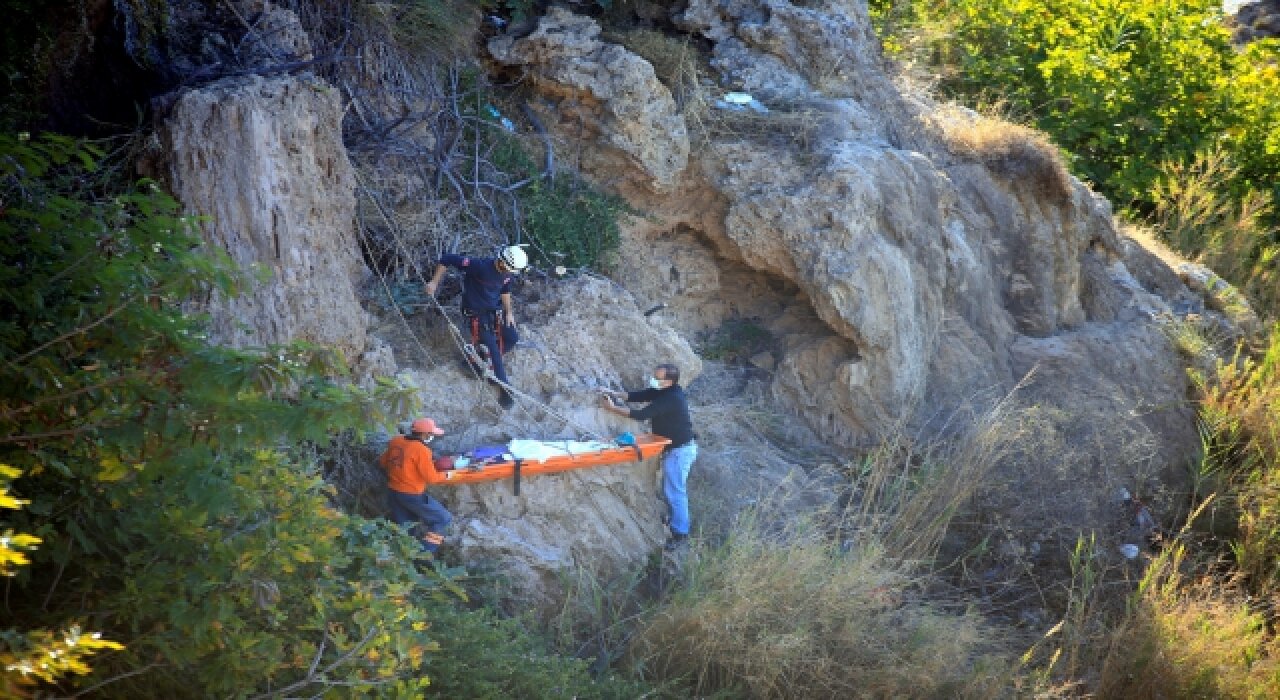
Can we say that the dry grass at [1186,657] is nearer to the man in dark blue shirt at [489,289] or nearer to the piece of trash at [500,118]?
the man in dark blue shirt at [489,289]

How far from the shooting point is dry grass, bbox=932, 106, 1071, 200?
521 inches

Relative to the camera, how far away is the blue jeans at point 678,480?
8.75 m

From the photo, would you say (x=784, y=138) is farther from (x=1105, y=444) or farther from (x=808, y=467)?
(x=1105, y=444)

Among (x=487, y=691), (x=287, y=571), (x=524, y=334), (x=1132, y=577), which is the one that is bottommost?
(x=1132, y=577)

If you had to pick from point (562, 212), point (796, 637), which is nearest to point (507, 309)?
point (562, 212)

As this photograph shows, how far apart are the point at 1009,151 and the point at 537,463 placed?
802 cm

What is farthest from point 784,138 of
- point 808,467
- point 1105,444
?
point 1105,444

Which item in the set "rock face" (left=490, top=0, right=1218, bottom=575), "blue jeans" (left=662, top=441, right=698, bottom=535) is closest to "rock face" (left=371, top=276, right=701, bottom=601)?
"blue jeans" (left=662, top=441, right=698, bottom=535)

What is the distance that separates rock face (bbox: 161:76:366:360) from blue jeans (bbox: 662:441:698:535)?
2.46m

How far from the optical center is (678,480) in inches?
345

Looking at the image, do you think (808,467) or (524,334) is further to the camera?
(808,467)

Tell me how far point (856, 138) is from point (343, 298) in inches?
232

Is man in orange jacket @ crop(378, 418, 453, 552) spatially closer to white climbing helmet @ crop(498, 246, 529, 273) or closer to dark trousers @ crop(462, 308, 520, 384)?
dark trousers @ crop(462, 308, 520, 384)

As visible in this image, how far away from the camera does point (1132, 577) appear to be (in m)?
10.1
